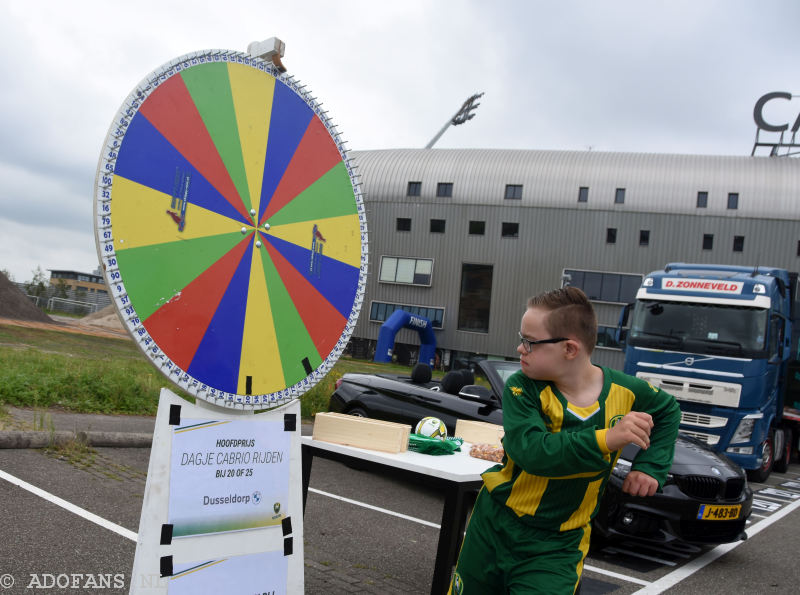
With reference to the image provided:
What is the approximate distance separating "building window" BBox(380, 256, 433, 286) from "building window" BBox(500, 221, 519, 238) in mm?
4933

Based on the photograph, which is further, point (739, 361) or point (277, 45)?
point (739, 361)

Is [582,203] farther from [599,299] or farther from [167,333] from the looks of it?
[167,333]

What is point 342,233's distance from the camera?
11.0 ft

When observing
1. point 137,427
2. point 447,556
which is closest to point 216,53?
point 447,556

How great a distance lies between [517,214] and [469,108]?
19.4m

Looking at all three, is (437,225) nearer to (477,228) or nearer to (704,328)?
(477,228)

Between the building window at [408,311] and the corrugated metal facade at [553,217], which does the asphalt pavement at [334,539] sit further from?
the building window at [408,311]

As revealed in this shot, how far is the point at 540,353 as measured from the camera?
2.43m

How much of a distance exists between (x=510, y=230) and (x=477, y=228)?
2057 millimetres

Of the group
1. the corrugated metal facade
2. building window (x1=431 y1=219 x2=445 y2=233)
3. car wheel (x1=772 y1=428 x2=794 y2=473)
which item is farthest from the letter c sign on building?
car wheel (x1=772 y1=428 x2=794 y2=473)

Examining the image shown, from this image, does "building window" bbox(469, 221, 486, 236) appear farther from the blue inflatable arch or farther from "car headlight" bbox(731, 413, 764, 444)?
"car headlight" bbox(731, 413, 764, 444)

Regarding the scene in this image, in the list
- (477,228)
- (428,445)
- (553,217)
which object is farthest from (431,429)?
(477,228)

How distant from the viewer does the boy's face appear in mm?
2424

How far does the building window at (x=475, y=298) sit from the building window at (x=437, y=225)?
106 inches
